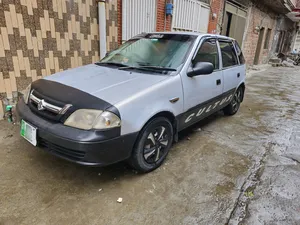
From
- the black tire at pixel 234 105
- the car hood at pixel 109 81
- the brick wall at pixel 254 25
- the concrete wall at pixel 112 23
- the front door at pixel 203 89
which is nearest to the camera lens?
the car hood at pixel 109 81

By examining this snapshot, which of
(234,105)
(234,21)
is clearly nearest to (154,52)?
(234,105)

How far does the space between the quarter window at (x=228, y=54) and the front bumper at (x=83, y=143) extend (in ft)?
8.18

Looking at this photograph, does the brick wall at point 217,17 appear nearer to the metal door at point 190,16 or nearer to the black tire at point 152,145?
the metal door at point 190,16

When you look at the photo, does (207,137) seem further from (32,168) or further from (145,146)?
(32,168)

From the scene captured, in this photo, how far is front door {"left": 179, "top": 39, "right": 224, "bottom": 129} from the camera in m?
2.88

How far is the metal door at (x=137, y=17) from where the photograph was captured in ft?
17.8

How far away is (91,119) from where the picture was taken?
6.40 ft

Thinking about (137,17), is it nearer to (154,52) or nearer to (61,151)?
(154,52)

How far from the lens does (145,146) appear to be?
2.40 m

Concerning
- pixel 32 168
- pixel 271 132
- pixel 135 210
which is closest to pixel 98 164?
pixel 135 210

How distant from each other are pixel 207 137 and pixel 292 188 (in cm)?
142

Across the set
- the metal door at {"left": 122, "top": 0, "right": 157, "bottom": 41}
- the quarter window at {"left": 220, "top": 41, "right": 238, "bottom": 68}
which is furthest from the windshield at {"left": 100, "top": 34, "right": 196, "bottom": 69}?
the metal door at {"left": 122, "top": 0, "right": 157, "bottom": 41}

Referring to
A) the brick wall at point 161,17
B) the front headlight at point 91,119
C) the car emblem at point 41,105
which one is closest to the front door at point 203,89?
the front headlight at point 91,119

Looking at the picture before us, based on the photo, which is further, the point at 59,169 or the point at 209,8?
the point at 209,8
